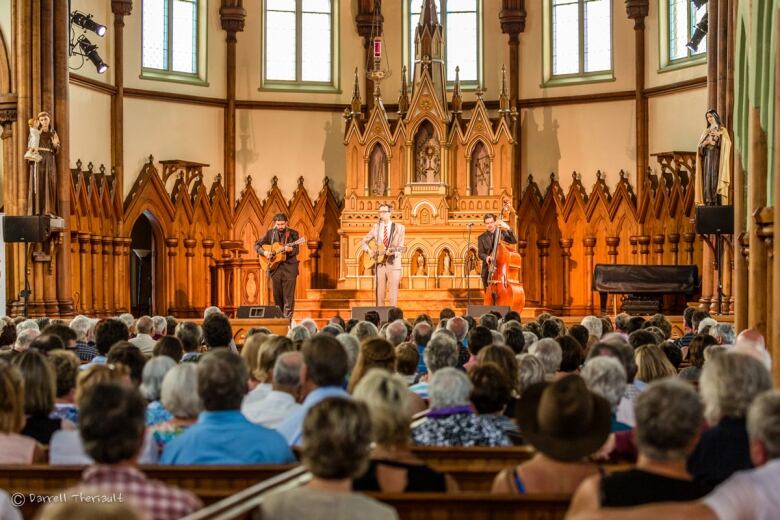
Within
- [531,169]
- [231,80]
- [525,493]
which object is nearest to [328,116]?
[231,80]

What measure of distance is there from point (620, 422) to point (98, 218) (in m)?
15.9

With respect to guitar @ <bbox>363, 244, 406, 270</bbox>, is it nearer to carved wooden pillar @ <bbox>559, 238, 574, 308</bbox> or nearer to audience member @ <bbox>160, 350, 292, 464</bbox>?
carved wooden pillar @ <bbox>559, 238, 574, 308</bbox>

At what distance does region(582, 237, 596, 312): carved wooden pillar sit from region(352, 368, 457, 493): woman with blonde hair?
18047mm

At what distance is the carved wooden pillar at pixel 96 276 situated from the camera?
20438mm

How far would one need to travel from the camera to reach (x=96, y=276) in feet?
67.4

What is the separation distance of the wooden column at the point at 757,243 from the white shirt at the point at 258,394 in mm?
4496

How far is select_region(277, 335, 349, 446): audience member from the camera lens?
550 centimetres

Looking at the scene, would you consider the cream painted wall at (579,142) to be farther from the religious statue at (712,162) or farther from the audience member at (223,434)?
the audience member at (223,434)

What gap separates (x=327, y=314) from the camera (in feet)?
64.0

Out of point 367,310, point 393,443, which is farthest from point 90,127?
point 393,443

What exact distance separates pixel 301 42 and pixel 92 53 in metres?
5.69

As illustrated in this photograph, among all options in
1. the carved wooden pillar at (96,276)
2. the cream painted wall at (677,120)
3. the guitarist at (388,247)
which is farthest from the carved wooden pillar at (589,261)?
the carved wooden pillar at (96,276)

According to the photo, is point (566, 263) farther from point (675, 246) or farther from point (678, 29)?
point (678, 29)

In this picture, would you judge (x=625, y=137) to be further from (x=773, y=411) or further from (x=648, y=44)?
(x=773, y=411)
